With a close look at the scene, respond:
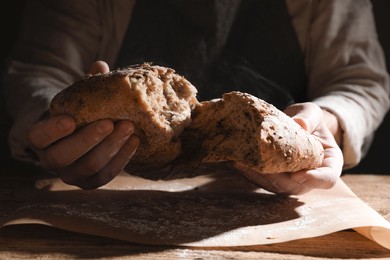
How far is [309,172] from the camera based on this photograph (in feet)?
3.89

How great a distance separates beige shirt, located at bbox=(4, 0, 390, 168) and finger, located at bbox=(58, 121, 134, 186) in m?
0.50

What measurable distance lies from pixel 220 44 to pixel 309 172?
70 centimetres

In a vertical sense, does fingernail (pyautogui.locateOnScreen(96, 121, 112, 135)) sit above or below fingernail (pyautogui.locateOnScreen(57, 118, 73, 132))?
above

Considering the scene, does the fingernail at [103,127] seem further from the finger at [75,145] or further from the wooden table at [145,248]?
the wooden table at [145,248]

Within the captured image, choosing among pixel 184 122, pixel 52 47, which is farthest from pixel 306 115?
pixel 52 47

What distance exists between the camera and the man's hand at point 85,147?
1.12 m

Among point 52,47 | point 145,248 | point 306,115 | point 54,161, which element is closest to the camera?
Result: point 145,248

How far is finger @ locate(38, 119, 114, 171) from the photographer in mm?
1120

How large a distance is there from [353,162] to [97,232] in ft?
2.80

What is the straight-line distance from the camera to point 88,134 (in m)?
1.13

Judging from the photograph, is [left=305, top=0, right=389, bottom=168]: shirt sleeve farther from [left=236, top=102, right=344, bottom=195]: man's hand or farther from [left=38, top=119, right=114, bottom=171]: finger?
[left=38, top=119, right=114, bottom=171]: finger

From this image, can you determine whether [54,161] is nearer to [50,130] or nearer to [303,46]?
[50,130]

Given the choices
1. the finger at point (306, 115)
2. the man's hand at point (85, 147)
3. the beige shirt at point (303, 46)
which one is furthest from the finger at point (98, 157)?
the beige shirt at point (303, 46)

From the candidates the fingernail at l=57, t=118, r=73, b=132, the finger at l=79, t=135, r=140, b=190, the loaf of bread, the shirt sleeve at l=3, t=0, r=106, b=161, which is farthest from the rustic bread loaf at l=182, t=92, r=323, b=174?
the shirt sleeve at l=3, t=0, r=106, b=161
